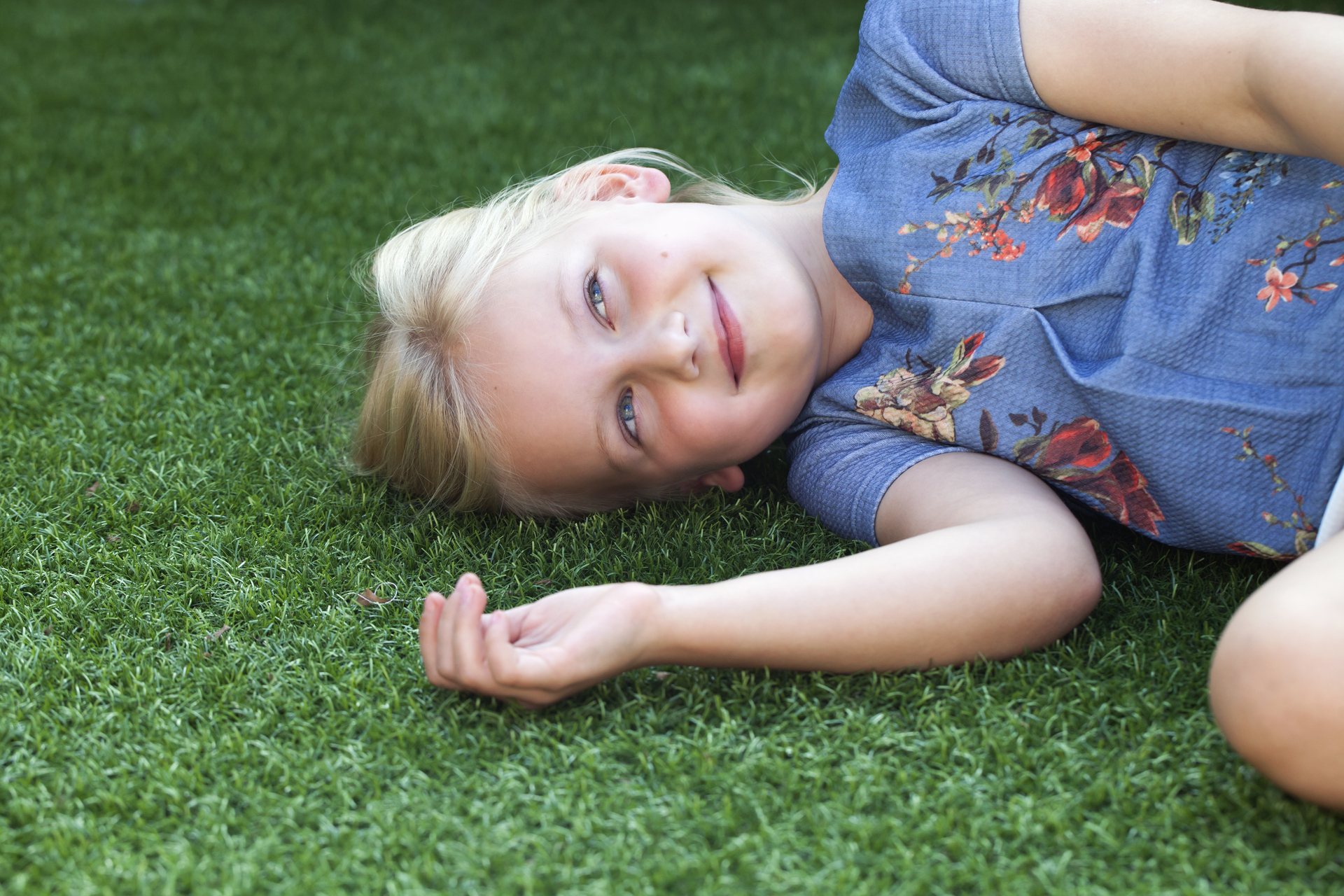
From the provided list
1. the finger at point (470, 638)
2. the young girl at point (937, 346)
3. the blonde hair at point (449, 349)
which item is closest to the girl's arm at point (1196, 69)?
the young girl at point (937, 346)

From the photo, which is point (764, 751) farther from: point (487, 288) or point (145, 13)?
point (145, 13)

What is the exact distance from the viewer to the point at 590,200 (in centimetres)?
152

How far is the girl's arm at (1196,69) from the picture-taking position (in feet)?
3.70

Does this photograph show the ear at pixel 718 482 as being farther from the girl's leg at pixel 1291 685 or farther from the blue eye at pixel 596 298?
the girl's leg at pixel 1291 685

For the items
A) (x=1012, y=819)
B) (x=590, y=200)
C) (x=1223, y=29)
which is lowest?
(x=1012, y=819)

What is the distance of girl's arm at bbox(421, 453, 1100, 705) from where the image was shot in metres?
1.06

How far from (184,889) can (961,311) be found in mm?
997

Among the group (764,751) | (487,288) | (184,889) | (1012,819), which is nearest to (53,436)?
(487,288)

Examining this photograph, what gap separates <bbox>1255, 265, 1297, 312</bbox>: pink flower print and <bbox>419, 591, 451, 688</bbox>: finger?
0.92m

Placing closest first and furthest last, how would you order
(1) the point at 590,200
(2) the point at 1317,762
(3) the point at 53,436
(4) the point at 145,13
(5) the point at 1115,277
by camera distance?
(2) the point at 1317,762 → (5) the point at 1115,277 → (1) the point at 590,200 → (3) the point at 53,436 → (4) the point at 145,13

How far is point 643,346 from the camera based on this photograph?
1.30 meters

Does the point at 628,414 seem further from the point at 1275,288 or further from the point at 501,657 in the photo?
the point at 1275,288

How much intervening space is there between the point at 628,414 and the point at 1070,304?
521 millimetres

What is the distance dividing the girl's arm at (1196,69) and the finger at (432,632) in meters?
0.92
